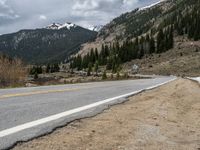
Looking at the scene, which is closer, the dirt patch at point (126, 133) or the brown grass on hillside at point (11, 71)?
the dirt patch at point (126, 133)

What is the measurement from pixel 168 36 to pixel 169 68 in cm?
6412

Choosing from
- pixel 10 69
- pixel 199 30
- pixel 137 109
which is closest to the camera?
pixel 137 109

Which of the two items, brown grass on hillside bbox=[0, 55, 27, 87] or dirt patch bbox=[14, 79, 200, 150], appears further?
brown grass on hillside bbox=[0, 55, 27, 87]

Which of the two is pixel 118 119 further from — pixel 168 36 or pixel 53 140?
pixel 168 36

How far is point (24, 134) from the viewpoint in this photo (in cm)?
733

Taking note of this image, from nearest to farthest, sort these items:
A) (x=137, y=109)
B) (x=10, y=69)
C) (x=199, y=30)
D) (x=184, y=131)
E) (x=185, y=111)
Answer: (x=184, y=131), (x=137, y=109), (x=185, y=111), (x=10, y=69), (x=199, y=30)

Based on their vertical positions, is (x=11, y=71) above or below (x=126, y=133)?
below

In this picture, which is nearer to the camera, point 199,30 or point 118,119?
point 118,119

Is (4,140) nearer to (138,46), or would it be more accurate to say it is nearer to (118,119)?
(118,119)

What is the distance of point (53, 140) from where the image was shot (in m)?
7.16

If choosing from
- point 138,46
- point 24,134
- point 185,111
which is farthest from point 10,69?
point 138,46

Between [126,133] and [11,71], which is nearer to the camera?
[126,133]

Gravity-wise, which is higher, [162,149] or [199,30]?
[199,30]

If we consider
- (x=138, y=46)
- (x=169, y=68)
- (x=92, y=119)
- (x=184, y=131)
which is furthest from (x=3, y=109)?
(x=138, y=46)
